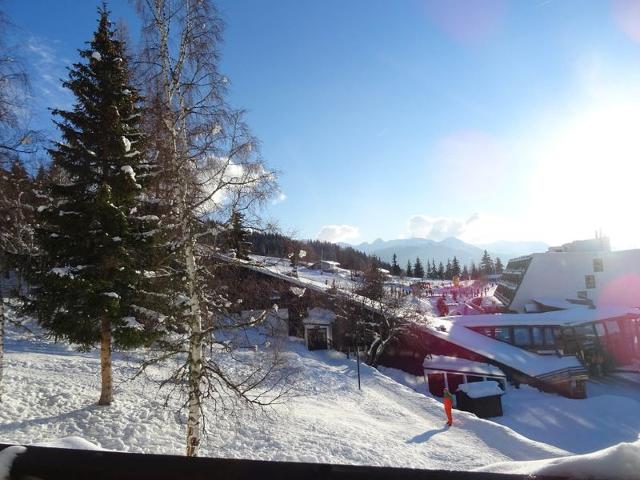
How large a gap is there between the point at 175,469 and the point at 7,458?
0.81 m

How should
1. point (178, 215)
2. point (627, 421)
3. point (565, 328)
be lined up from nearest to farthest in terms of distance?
point (178, 215)
point (627, 421)
point (565, 328)

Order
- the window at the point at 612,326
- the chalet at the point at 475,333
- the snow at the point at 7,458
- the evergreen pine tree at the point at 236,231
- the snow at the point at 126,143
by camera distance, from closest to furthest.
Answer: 1. the snow at the point at 7,458
2. the evergreen pine tree at the point at 236,231
3. the snow at the point at 126,143
4. the chalet at the point at 475,333
5. the window at the point at 612,326

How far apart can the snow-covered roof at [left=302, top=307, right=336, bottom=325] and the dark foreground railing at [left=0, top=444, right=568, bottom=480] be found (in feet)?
92.1

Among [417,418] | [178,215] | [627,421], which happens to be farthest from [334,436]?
[627,421]

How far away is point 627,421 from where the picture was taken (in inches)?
768

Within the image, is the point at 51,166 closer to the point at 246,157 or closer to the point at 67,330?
the point at 67,330

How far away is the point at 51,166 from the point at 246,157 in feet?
25.8

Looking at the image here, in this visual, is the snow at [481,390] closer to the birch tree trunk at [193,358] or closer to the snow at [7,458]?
the birch tree trunk at [193,358]

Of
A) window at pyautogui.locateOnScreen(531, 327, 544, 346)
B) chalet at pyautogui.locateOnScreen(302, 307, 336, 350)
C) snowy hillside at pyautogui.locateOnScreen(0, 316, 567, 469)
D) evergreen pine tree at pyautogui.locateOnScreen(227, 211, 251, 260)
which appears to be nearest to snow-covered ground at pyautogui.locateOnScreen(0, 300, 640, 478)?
snowy hillside at pyautogui.locateOnScreen(0, 316, 567, 469)

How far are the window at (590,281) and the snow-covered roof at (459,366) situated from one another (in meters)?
19.8

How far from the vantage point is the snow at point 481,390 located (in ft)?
66.8

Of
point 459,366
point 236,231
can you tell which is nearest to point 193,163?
point 236,231

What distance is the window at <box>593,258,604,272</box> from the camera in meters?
38.4

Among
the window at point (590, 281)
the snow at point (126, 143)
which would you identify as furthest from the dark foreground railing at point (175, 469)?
the window at point (590, 281)
